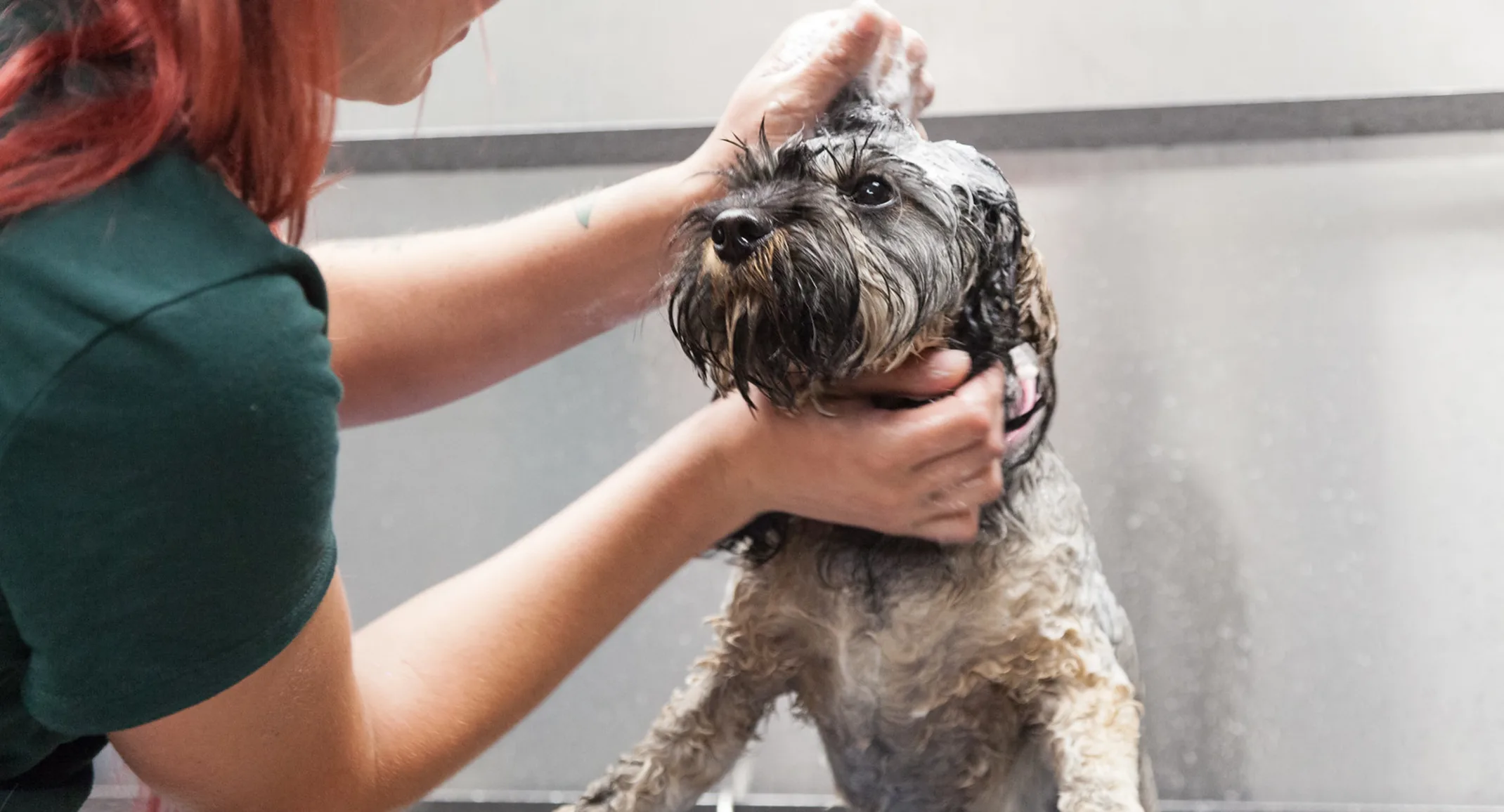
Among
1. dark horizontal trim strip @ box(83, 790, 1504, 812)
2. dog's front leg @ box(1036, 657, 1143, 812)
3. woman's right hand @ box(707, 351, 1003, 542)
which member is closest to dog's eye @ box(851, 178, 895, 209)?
woman's right hand @ box(707, 351, 1003, 542)

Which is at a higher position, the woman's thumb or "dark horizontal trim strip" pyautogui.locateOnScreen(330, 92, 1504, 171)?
→ the woman's thumb

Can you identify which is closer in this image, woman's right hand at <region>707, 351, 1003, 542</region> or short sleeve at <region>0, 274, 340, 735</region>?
short sleeve at <region>0, 274, 340, 735</region>

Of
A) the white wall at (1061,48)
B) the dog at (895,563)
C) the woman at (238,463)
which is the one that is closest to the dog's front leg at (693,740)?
the dog at (895,563)

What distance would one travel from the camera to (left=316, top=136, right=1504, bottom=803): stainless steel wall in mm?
1051

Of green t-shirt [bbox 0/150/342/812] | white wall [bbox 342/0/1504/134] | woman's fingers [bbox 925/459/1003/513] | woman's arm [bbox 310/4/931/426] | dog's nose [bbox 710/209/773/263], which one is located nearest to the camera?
green t-shirt [bbox 0/150/342/812]

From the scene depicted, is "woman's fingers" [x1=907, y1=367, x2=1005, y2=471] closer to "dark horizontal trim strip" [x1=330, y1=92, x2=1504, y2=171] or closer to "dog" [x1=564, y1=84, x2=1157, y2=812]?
"dog" [x1=564, y1=84, x2=1157, y2=812]

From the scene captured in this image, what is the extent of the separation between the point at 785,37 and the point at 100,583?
0.55 metres

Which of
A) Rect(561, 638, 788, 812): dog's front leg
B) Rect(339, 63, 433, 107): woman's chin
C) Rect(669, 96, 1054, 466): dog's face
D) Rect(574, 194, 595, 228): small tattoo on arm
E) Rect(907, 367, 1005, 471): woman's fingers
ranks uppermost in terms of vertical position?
Rect(339, 63, 433, 107): woman's chin

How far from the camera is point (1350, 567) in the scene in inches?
42.9

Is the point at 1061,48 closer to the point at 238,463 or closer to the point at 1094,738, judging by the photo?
the point at 1094,738

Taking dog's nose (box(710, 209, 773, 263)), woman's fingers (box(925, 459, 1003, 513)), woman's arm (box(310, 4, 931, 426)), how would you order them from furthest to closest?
woman's arm (box(310, 4, 931, 426)) → woman's fingers (box(925, 459, 1003, 513)) → dog's nose (box(710, 209, 773, 263))

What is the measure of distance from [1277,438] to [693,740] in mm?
625

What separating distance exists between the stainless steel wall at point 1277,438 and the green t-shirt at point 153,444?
21.8 inches

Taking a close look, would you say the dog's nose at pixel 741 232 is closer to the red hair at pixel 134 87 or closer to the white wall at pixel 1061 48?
the red hair at pixel 134 87
